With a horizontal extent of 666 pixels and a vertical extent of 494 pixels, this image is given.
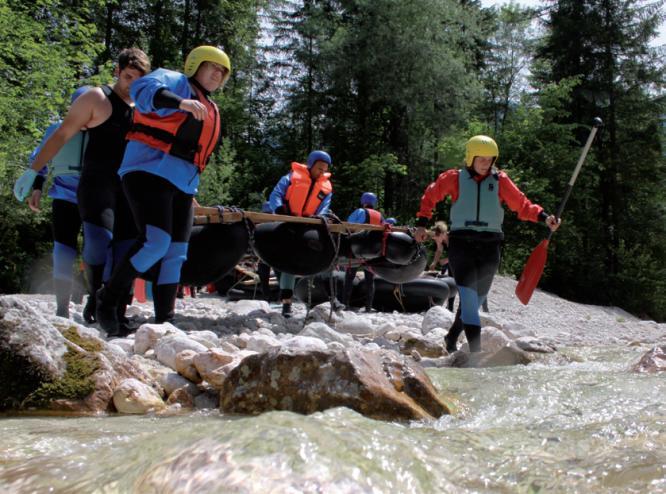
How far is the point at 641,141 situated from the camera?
87.4 ft

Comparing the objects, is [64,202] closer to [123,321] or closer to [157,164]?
[123,321]

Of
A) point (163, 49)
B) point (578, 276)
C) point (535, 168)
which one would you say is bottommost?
point (578, 276)

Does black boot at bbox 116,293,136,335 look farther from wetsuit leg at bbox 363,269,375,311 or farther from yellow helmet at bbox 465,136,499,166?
wetsuit leg at bbox 363,269,375,311

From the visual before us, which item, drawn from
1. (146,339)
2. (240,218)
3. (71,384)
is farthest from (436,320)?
(71,384)

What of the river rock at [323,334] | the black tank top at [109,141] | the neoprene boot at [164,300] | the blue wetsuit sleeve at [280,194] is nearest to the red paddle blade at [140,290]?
the neoprene boot at [164,300]

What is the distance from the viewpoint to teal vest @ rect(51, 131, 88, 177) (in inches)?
175

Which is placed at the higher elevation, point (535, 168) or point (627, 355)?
point (535, 168)

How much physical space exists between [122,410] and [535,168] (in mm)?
24230

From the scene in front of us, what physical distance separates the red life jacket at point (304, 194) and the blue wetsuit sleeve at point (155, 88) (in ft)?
9.63

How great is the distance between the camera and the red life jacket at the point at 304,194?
22.1 feet

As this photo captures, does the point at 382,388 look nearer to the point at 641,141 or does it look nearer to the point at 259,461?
the point at 259,461

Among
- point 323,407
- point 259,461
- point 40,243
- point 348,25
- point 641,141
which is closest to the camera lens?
point 259,461

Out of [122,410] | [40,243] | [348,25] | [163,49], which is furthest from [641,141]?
[122,410]

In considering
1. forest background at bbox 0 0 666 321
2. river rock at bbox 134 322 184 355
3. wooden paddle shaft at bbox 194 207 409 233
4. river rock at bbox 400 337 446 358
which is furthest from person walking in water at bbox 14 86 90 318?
forest background at bbox 0 0 666 321
